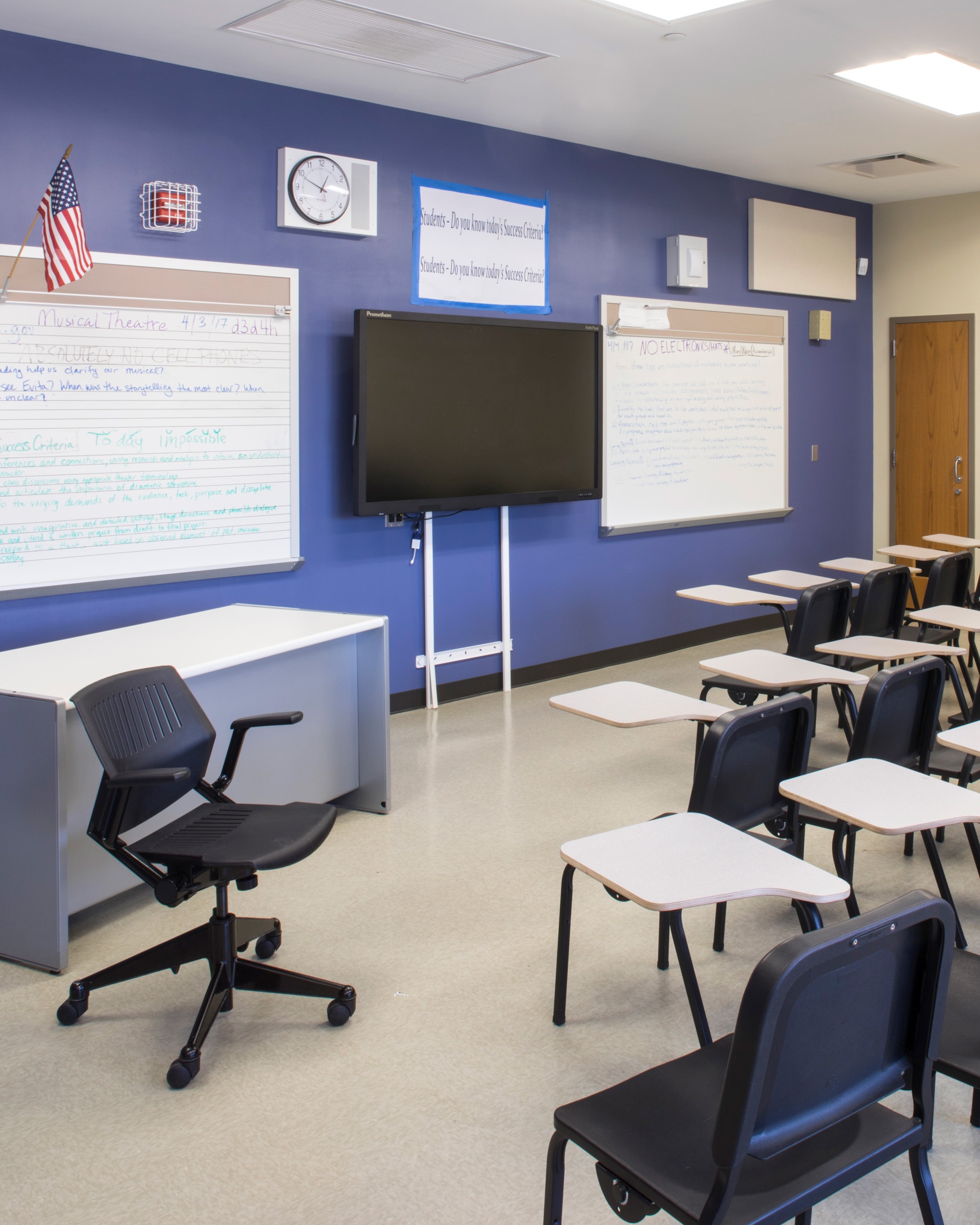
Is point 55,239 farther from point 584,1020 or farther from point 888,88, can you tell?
point 888,88

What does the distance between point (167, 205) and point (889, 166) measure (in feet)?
15.5

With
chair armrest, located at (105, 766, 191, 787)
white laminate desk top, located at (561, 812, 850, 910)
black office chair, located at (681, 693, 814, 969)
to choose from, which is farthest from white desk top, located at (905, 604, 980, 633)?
chair armrest, located at (105, 766, 191, 787)

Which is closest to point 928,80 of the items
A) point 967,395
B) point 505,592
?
point 505,592

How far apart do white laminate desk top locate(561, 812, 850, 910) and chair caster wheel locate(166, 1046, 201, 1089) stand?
3.21 feet

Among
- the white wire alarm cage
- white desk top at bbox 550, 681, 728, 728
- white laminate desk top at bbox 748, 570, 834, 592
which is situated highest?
the white wire alarm cage

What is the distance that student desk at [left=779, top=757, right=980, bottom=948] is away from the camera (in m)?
2.20

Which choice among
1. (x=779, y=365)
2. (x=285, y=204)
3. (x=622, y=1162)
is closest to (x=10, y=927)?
(x=622, y=1162)

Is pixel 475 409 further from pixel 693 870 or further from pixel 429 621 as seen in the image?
pixel 693 870

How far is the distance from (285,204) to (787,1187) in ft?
14.6

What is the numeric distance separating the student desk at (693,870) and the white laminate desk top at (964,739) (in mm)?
735

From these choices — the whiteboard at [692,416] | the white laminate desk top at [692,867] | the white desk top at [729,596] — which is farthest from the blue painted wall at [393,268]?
the white laminate desk top at [692,867]

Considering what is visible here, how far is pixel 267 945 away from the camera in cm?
297

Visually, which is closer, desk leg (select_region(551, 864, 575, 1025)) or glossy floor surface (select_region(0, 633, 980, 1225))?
glossy floor surface (select_region(0, 633, 980, 1225))

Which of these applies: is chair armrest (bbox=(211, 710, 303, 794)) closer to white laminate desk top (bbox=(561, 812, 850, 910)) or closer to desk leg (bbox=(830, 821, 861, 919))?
white laminate desk top (bbox=(561, 812, 850, 910))
